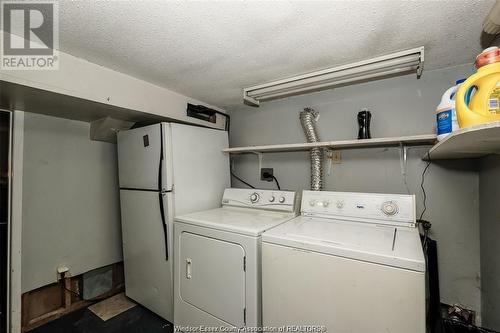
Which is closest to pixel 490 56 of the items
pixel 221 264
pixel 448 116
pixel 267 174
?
pixel 448 116

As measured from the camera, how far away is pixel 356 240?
1280 millimetres

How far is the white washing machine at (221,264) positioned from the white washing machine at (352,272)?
3.6 inches

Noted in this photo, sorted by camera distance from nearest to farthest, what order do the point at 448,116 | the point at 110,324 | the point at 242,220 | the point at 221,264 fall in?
the point at 448,116, the point at 221,264, the point at 242,220, the point at 110,324

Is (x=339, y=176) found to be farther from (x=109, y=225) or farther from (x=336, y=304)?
(x=109, y=225)

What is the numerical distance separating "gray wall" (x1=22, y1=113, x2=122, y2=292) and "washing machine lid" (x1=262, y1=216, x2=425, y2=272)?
203cm

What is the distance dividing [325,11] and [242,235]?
1350 millimetres

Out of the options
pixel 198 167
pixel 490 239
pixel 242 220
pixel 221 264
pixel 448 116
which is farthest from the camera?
pixel 198 167

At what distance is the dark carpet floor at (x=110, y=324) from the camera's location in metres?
1.93

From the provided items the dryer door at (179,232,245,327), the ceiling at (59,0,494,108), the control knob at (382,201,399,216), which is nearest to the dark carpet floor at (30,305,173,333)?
the dryer door at (179,232,245,327)

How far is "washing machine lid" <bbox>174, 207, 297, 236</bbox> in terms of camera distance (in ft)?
5.03

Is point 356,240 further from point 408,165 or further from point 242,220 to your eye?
point 408,165

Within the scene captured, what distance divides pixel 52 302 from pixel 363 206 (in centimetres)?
287

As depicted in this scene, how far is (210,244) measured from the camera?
5.36ft

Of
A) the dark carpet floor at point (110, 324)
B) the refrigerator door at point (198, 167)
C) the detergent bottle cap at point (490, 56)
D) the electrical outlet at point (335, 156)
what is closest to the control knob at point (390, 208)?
the electrical outlet at point (335, 156)
